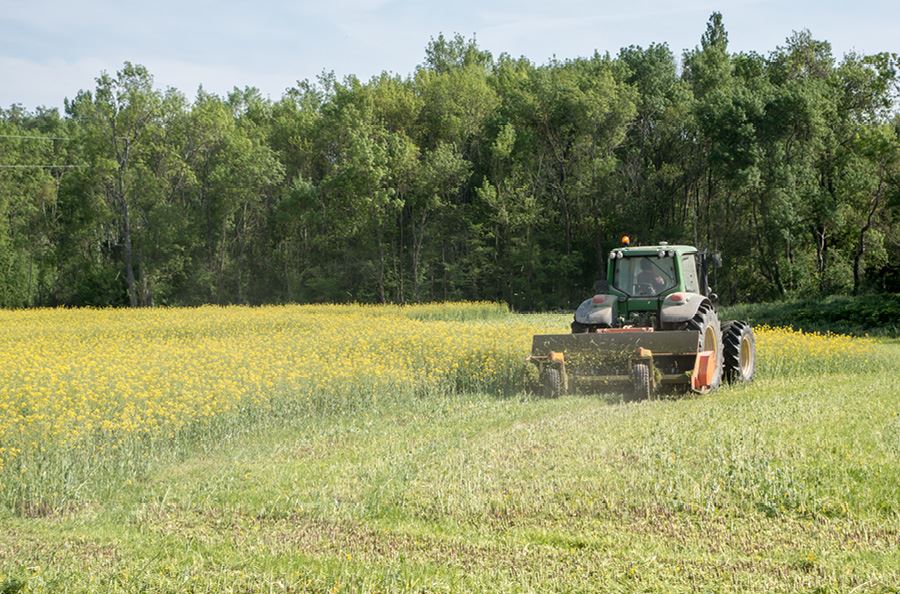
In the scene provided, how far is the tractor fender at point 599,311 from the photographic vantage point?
48.0ft

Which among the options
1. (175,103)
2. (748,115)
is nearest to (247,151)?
(175,103)

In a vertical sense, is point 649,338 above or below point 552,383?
above

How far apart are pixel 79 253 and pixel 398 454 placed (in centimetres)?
5268

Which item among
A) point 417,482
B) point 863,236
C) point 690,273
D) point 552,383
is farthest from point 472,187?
point 417,482

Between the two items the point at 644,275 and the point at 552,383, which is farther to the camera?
the point at 644,275

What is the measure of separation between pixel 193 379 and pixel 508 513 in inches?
236

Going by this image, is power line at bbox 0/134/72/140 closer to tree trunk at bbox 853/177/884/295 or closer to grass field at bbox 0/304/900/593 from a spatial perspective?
tree trunk at bbox 853/177/884/295

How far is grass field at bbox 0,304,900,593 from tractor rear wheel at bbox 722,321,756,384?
0.59 m

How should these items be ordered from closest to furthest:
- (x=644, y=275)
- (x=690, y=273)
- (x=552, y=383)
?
(x=552, y=383) → (x=644, y=275) → (x=690, y=273)

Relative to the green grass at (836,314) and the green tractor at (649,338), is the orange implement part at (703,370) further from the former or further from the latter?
the green grass at (836,314)

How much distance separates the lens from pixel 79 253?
57.5 metres

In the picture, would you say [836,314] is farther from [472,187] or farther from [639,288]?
[472,187]

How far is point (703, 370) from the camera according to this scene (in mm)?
13734

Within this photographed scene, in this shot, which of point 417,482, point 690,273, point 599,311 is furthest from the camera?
point 690,273
